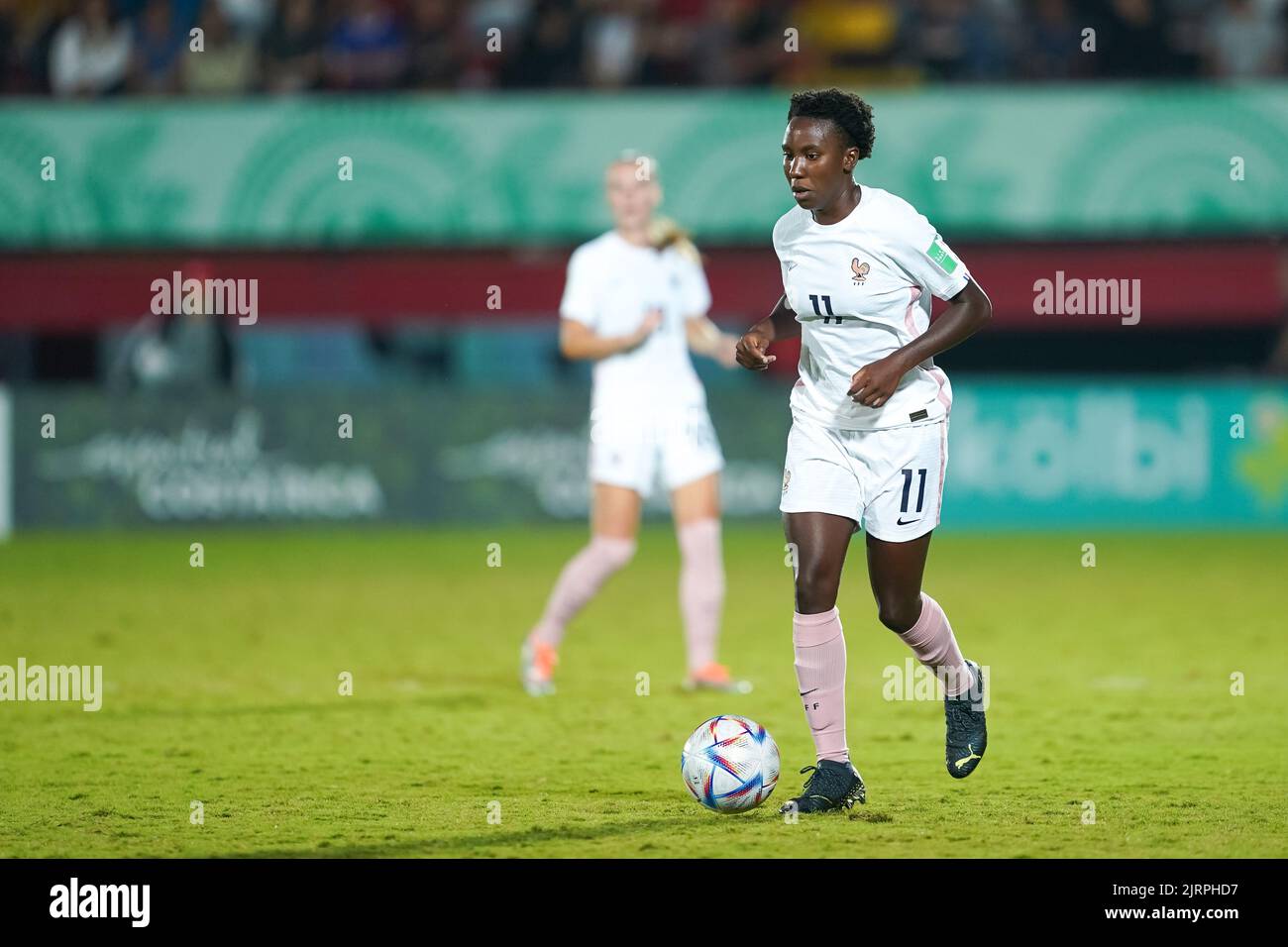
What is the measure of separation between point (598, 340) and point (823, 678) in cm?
309

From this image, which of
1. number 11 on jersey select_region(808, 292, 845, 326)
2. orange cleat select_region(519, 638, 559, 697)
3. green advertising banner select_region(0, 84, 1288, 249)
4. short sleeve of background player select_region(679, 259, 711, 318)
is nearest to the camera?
number 11 on jersey select_region(808, 292, 845, 326)

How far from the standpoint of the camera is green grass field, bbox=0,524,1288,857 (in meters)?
5.77

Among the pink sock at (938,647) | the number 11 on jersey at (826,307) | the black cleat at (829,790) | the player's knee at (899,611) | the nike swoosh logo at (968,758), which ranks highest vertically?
Answer: the number 11 on jersey at (826,307)

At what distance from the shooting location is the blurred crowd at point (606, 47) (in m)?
18.0

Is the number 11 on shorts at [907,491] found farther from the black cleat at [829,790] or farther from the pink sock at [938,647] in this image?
the black cleat at [829,790]

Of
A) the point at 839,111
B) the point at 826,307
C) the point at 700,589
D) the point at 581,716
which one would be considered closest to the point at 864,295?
the point at 826,307

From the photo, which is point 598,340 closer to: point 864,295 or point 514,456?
point 864,295

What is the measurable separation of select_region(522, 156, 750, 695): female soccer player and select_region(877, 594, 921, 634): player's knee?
2.52 m

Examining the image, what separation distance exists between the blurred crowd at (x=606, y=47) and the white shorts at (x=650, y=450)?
9929 millimetres

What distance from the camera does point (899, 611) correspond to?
6.17m

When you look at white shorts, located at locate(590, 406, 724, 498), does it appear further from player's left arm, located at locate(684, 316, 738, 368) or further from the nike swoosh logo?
the nike swoosh logo

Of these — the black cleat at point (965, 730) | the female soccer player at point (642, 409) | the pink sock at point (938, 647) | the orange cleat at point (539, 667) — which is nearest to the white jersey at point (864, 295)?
the pink sock at point (938, 647)

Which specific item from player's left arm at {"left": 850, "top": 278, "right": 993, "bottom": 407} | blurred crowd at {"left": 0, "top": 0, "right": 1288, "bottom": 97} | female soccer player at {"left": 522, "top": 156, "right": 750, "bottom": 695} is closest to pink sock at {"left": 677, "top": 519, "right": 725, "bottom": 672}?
female soccer player at {"left": 522, "top": 156, "right": 750, "bottom": 695}

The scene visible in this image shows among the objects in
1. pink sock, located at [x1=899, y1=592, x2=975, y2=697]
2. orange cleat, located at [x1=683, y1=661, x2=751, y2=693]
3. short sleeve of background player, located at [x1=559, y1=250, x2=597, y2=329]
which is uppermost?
short sleeve of background player, located at [x1=559, y1=250, x2=597, y2=329]
